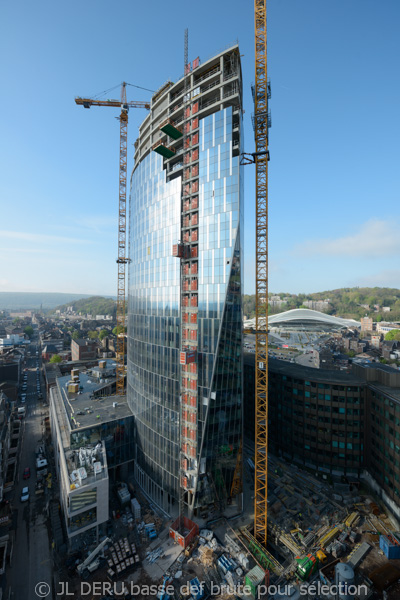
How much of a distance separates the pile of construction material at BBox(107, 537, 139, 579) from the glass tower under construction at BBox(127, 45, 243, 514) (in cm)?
973

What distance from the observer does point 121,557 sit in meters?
36.9

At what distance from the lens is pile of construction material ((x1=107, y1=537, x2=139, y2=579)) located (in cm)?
3528

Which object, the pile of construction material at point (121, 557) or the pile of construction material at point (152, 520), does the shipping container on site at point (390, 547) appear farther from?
the pile of construction material at point (121, 557)

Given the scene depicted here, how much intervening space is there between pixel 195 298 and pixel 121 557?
Result: 1516 inches

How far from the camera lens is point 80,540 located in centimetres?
3978

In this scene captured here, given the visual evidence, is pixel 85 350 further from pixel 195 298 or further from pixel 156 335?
pixel 195 298

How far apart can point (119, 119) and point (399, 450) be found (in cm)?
11181

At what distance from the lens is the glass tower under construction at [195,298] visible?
43.5 m

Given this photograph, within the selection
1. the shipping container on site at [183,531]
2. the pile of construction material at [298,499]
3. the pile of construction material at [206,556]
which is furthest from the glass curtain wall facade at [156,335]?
the pile of construction material at [298,499]

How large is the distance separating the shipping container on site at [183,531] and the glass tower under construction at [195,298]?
7.09ft

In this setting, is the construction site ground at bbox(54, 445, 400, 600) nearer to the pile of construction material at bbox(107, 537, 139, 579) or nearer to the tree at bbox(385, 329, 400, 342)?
the pile of construction material at bbox(107, 537, 139, 579)

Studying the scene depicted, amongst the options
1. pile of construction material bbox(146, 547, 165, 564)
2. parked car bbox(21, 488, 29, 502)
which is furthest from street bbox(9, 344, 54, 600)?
pile of construction material bbox(146, 547, 165, 564)

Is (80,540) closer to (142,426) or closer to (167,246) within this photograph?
(142,426)

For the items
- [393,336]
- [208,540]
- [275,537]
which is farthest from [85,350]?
[393,336]
